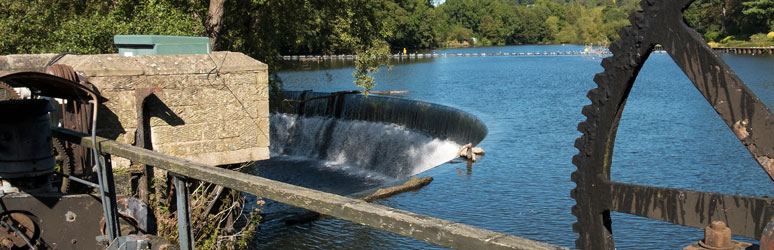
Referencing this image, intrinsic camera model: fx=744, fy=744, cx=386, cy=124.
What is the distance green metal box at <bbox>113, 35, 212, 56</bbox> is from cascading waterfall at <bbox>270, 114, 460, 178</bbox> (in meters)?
13.2

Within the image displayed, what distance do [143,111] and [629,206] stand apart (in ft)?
16.0

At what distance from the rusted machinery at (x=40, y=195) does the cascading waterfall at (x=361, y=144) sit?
54.0 ft

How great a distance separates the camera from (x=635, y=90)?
33594 millimetres

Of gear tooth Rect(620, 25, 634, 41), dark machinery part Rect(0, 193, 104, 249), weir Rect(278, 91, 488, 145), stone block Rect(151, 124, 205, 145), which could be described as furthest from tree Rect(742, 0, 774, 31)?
dark machinery part Rect(0, 193, 104, 249)

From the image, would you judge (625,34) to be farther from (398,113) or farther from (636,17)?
(398,113)

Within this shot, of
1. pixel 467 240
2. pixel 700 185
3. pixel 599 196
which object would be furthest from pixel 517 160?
pixel 467 240


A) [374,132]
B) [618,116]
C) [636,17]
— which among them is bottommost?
[374,132]

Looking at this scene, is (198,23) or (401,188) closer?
(198,23)

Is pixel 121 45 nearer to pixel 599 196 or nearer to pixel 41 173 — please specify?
pixel 41 173

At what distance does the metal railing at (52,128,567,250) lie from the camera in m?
2.10

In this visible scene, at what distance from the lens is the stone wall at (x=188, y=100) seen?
7.29 metres

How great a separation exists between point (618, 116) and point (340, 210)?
2.65 metres

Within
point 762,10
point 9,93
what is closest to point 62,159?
point 9,93

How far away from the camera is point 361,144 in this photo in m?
23.8
